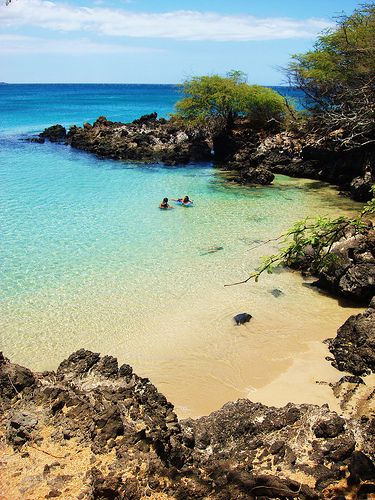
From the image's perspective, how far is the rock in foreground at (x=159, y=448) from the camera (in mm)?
4777

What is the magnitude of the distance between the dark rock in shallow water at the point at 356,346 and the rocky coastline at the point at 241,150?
13315mm

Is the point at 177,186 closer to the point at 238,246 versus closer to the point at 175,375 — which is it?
the point at 238,246

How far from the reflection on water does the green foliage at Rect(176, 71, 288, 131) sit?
11.7m

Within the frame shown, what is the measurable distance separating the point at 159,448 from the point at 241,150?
93.1 feet

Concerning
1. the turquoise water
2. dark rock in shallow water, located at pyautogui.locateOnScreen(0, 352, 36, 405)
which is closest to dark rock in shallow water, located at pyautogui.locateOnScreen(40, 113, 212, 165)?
the turquoise water

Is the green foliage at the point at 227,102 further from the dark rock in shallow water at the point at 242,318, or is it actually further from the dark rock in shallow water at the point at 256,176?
the dark rock in shallow water at the point at 242,318

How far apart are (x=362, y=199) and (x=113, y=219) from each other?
11933 mm

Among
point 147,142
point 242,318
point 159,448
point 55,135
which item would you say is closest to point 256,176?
point 147,142

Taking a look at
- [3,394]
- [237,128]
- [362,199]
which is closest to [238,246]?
[362,199]

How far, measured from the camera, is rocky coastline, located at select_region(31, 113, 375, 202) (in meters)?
25.0

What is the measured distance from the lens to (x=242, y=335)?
34.5 ft

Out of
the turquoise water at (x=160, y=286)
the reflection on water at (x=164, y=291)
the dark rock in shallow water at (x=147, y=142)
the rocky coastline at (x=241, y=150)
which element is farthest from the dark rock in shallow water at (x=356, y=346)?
the dark rock in shallow water at (x=147, y=142)

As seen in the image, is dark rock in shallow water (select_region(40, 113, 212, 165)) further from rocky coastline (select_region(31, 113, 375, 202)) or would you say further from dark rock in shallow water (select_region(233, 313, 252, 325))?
dark rock in shallow water (select_region(233, 313, 252, 325))

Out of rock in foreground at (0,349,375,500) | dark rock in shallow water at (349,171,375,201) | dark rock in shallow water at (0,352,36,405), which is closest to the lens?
rock in foreground at (0,349,375,500)
